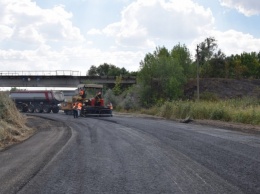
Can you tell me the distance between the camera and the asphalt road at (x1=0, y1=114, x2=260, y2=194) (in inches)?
296

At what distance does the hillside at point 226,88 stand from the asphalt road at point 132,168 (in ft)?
148

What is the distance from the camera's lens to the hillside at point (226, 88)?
194 ft

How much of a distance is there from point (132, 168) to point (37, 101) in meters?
43.5

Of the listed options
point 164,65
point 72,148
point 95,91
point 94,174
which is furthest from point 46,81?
point 94,174

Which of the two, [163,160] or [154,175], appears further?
[163,160]

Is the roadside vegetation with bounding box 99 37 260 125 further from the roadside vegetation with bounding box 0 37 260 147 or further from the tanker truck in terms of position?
the tanker truck

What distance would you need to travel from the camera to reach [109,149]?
12.9m

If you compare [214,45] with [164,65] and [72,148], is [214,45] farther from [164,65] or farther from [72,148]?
[72,148]

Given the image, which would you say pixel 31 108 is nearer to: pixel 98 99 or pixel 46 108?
pixel 46 108

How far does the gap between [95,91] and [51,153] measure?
84.3 ft

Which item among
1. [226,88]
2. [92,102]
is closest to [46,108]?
[92,102]

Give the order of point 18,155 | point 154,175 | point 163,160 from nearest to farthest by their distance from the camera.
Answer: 1. point 154,175
2. point 163,160
3. point 18,155

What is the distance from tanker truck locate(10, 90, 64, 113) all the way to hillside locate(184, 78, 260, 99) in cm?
1880

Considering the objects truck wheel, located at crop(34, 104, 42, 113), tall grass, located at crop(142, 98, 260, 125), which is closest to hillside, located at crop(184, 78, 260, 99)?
tall grass, located at crop(142, 98, 260, 125)
